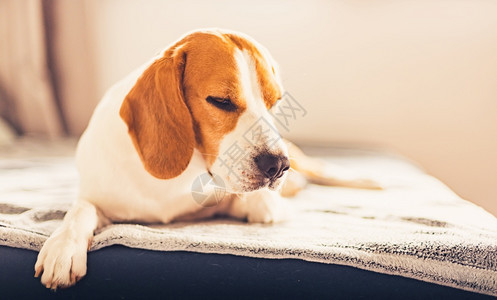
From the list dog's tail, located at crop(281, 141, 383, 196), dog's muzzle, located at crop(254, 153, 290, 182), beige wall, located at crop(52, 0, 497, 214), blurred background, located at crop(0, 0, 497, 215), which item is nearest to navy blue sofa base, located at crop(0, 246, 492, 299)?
dog's muzzle, located at crop(254, 153, 290, 182)

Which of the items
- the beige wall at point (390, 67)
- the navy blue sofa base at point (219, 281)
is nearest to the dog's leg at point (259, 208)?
the navy blue sofa base at point (219, 281)

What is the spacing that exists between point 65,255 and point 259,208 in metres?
0.51

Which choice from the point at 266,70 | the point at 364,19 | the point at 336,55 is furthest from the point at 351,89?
the point at 266,70

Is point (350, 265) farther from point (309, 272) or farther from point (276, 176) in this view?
point (276, 176)

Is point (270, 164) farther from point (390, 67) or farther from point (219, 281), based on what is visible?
point (390, 67)

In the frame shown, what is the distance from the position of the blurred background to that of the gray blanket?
829mm

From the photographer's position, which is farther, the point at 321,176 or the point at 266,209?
the point at 321,176

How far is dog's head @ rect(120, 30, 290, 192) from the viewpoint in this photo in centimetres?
104

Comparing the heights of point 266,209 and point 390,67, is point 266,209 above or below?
below

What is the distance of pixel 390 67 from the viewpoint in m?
2.39

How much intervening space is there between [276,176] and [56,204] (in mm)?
644

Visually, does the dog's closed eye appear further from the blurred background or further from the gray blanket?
→ the blurred background

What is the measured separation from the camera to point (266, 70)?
1130mm

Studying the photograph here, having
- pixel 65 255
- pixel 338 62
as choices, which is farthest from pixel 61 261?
pixel 338 62
